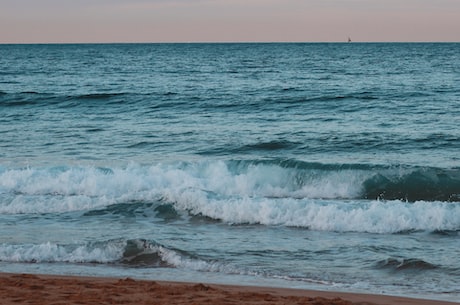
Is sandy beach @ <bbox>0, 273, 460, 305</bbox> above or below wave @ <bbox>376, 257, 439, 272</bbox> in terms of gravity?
above

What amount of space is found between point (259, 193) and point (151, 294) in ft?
26.2

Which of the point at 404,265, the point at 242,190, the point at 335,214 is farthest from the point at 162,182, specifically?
the point at 404,265

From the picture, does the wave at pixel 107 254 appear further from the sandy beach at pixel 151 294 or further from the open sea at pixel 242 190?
the sandy beach at pixel 151 294

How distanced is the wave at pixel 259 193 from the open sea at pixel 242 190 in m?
0.04

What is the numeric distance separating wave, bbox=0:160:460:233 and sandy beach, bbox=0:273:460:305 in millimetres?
4057

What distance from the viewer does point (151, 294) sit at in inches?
306

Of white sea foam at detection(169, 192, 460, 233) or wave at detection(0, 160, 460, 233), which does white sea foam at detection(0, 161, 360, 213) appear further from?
white sea foam at detection(169, 192, 460, 233)

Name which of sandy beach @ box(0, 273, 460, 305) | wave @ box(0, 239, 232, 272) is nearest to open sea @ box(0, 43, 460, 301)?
wave @ box(0, 239, 232, 272)

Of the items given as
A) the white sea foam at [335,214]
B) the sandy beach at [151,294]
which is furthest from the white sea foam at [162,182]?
the sandy beach at [151,294]

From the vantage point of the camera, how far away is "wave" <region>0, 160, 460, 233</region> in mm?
12531

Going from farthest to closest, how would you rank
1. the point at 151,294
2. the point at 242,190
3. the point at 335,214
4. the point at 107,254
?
the point at 242,190, the point at 335,214, the point at 107,254, the point at 151,294

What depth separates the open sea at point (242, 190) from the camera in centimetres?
988

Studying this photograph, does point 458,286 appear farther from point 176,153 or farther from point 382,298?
point 176,153

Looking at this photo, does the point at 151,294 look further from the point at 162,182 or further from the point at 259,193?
the point at 162,182
